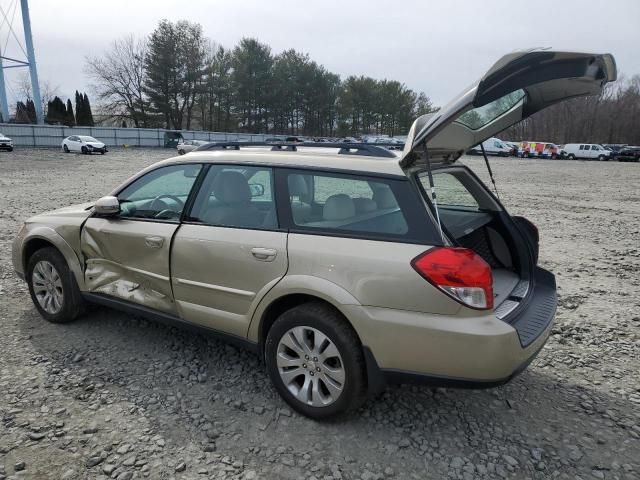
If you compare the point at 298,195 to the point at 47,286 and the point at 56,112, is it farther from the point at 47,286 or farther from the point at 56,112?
the point at 56,112

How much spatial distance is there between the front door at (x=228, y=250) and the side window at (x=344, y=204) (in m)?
0.18

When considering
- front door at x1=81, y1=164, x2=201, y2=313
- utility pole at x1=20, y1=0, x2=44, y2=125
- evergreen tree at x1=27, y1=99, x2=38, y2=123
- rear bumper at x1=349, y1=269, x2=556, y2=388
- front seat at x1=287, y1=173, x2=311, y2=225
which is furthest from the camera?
evergreen tree at x1=27, y1=99, x2=38, y2=123

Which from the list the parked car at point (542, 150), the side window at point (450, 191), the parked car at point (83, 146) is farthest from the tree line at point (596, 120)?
the side window at point (450, 191)

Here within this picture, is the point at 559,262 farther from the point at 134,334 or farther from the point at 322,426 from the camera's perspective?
the point at 134,334

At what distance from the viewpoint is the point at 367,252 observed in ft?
8.54

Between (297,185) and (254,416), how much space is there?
149cm

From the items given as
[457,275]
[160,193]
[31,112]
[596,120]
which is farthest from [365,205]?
[596,120]

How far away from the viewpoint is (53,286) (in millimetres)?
4172

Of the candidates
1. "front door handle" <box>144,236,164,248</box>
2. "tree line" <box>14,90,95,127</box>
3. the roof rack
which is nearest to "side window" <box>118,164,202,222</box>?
"front door handle" <box>144,236,164,248</box>

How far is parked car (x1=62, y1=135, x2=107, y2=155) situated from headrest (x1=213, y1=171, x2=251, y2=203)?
3535 cm

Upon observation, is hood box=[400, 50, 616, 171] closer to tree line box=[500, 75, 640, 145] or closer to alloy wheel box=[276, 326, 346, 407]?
alloy wheel box=[276, 326, 346, 407]

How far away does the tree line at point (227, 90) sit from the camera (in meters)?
56.3

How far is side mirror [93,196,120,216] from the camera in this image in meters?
3.66

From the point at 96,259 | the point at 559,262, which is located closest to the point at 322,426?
the point at 96,259
